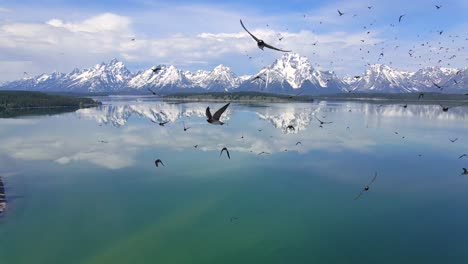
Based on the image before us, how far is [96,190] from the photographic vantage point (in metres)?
43.5

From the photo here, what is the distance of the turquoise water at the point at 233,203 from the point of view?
2970 cm

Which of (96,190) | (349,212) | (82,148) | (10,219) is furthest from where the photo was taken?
(82,148)

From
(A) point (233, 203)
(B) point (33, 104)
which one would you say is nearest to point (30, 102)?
(B) point (33, 104)

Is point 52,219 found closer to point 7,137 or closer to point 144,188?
point 144,188

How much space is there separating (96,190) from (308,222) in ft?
78.1

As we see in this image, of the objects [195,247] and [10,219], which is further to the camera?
[10,219]

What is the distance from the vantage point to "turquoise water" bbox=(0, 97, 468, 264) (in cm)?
2970

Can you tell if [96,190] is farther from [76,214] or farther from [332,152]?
[332,152]

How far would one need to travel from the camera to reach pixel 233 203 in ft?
130

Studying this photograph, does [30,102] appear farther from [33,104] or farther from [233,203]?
[233,203]

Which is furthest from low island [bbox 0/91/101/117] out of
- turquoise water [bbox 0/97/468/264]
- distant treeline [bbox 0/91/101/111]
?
turquoise water [bbox 0/97/468/264]

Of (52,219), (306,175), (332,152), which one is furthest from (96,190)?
A: (332,152)

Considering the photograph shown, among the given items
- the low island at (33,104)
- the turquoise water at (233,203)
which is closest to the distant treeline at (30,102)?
the low island at (33,104)

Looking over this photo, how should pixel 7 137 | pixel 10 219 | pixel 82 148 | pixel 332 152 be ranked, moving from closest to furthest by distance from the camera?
pixel 10 219 < pixel 332 152 < pixel 82 148 < pixel 7 137
